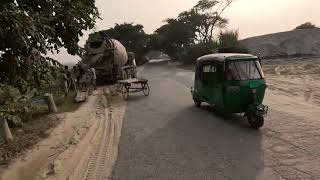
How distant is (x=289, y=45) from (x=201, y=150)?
46319 mm

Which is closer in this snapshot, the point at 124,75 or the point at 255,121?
the point at 255,121

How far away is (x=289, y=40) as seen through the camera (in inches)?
2164

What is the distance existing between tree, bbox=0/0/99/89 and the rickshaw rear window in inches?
210

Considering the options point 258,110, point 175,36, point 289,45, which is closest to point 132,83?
point 258,110

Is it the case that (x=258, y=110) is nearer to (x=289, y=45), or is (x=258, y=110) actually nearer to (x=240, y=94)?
(x=240, y=94)

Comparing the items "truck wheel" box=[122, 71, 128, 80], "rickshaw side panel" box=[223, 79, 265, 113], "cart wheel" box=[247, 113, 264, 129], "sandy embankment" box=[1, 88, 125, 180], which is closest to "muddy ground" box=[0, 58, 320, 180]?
"sandy embankment" box=[1, 88, 125, 180]

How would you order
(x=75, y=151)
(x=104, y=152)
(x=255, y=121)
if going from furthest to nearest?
(x=255, y=121) → (x=75, y=151) → (x=104, y=152)

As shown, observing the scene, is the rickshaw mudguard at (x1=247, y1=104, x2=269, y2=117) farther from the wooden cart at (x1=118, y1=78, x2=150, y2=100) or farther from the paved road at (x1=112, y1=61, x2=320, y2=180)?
the wooden cart at (x1=118, y1=78, x2=150, y2=100)

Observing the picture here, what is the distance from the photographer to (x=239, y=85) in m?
13.9

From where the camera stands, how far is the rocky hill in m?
53.4

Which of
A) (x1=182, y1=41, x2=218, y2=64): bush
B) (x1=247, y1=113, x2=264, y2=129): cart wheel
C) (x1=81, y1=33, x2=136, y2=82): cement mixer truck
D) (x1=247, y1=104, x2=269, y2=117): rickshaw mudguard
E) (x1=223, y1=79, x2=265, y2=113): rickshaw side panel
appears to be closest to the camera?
(x1=247, y1=104, x2=269, y2=117): rickshaw mudguard

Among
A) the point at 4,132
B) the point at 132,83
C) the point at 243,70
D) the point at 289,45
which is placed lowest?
the point at 4,132

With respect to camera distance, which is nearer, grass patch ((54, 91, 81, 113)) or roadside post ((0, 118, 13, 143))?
roadside post ((0, 118, 13, 143))

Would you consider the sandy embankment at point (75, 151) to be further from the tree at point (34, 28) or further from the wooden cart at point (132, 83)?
the wooden cart at point (132, 83)
